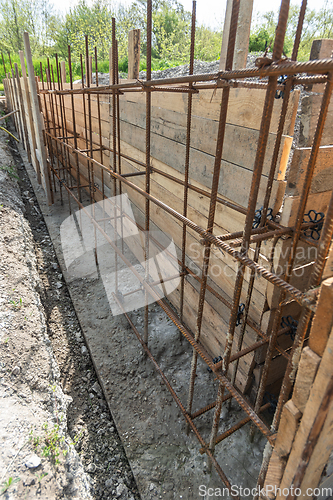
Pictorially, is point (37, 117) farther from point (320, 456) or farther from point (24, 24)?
point (24, 24)

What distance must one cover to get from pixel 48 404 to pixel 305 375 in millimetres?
2148

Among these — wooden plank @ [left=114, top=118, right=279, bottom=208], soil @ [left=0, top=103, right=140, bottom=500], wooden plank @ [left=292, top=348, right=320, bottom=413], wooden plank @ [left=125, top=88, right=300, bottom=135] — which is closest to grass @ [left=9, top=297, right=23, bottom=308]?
soil @ [left=0, top=103, right=140, bottom=500]

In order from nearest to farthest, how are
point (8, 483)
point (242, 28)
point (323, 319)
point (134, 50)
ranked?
1. point (323, 319)
2. point (8, 483)
3. point (242, 28)
4. point (134, 50)

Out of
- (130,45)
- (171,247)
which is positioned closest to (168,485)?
(171,247)

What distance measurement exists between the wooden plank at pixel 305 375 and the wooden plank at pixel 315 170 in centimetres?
128

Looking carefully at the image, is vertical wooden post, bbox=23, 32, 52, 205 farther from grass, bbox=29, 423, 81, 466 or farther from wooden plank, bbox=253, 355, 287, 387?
wooden plank, bbox=253, 355, 287, 387

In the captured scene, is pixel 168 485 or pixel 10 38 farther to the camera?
pixel 10 38

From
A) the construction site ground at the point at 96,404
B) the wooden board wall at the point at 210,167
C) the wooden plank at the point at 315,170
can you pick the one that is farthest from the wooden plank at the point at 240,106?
the construction site ground at the point at 96,404

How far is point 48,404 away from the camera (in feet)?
8.27

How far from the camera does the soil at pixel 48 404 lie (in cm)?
202

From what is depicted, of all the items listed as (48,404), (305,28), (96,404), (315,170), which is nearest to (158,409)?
(96,404)

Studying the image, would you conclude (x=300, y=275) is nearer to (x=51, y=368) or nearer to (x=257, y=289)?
(x=257, y=289)

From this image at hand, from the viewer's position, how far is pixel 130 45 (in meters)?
4.12

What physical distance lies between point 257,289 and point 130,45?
12.1 ft
